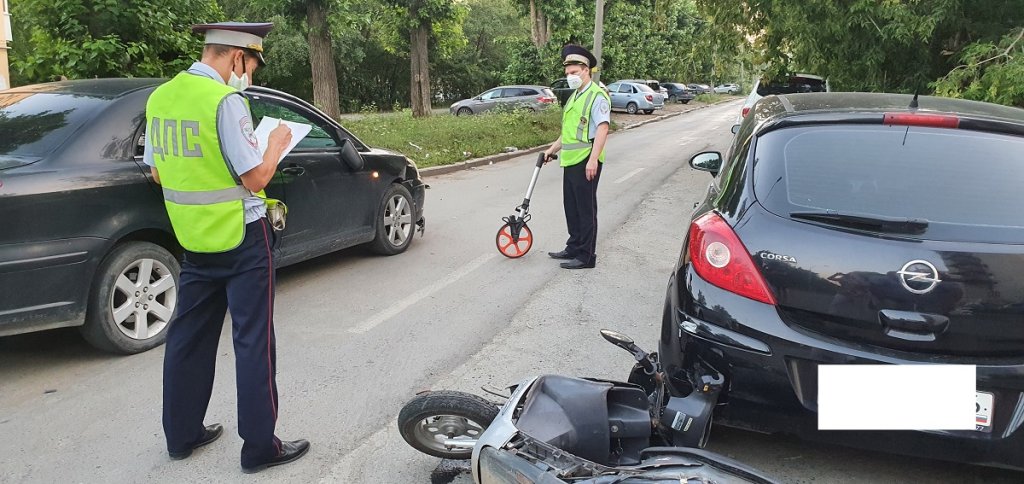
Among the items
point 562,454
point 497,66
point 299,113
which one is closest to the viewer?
point 562,454

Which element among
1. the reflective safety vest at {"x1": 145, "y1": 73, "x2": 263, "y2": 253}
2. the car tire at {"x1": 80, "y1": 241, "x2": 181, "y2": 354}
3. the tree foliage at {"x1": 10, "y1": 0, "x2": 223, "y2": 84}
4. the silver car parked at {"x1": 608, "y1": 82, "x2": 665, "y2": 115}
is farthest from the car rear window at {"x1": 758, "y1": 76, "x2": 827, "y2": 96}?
the silver car parked at {"x1": 608, "y1": 82, "x2": 665, "y2": 115}

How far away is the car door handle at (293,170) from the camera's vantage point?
5148 millimetres

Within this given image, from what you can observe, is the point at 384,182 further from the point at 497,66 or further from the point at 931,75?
the point at 497,66

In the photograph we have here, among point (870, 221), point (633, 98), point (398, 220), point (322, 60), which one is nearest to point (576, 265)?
point (398, 220)

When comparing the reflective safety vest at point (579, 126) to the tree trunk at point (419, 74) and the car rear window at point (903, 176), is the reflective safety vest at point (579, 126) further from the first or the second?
the tree trunk at point (419, 74)

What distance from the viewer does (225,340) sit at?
14.9 feet

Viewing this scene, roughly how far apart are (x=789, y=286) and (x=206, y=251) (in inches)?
88.5

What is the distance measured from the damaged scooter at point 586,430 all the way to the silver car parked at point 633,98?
97.7 feet

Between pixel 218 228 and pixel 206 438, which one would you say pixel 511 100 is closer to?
pixel 206 438

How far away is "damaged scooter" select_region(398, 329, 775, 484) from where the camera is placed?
87.4 inches

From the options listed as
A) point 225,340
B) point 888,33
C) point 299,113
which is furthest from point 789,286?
point 888,33

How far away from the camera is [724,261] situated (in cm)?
284

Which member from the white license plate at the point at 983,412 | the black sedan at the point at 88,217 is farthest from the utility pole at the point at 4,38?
the white license plate at the point at 983,412

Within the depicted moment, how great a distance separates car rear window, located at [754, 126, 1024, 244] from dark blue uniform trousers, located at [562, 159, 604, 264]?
10.1ft
